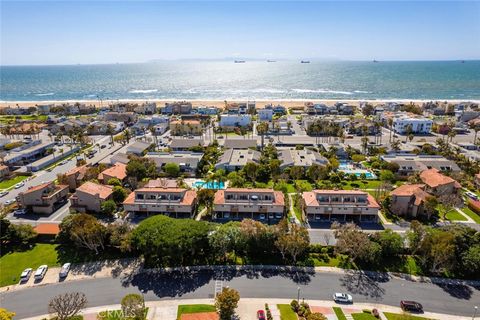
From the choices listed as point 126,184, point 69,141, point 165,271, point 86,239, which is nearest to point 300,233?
point 165,271

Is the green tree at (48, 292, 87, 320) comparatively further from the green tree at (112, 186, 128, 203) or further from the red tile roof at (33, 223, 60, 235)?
the green tree at (112, 186, 128, 203)

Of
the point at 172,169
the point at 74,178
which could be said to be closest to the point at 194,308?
the point at 172,169

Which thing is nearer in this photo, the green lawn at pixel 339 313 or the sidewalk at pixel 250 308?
the green lawn at pixel 339 313

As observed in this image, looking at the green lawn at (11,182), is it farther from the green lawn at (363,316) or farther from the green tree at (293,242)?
the green lawn at (363,316)

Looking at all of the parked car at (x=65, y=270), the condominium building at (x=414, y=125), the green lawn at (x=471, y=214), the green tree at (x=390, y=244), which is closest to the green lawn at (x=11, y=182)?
the parked car at (x=65, y=270)

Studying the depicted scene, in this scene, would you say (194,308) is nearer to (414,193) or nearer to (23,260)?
(23,260)

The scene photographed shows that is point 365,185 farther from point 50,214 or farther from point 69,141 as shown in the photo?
point 69,141
